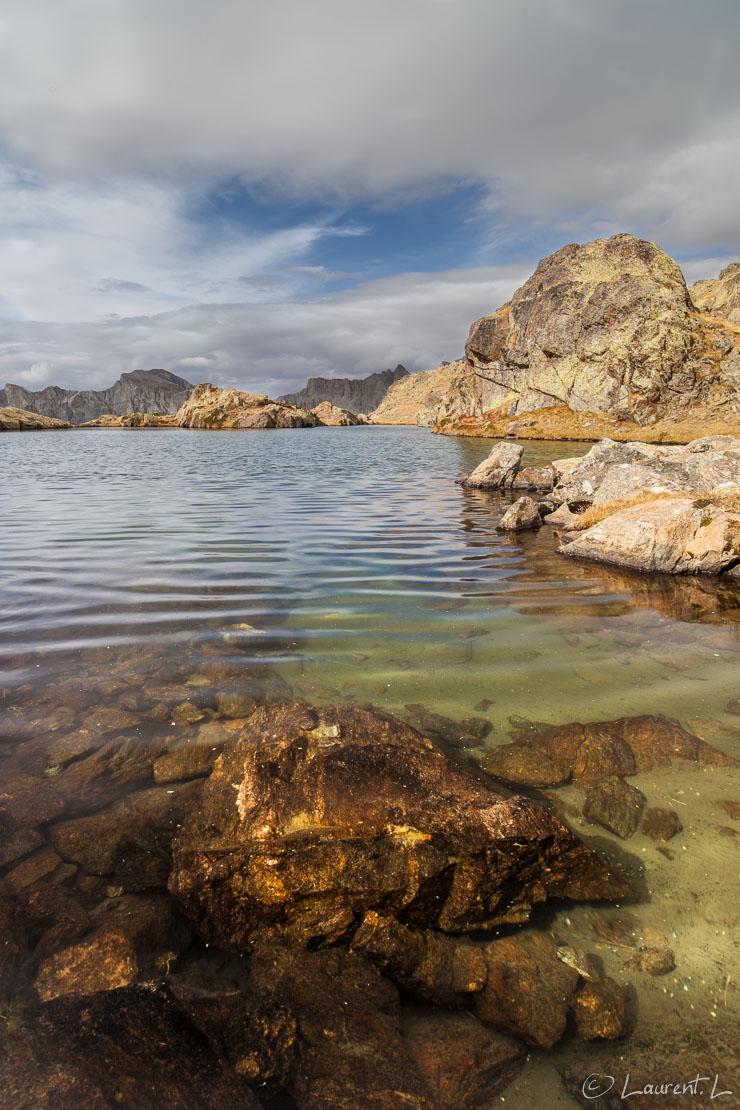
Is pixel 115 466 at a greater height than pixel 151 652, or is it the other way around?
pixel 115 466

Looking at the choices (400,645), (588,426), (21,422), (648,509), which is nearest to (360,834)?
(400,645)

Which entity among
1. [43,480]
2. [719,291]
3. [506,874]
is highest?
[719,291]

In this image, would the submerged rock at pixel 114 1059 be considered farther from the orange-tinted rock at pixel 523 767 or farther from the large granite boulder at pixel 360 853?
the orange-tinted rock at pixel 523 767

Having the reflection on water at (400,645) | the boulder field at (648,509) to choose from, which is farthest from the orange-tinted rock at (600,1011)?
the boulder field at (648,509)

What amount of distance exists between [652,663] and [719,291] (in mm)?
204031

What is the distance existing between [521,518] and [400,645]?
1164 centimetres

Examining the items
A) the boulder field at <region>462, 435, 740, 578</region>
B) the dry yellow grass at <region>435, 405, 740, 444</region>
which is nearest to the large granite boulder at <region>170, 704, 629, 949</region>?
the boulder field at <region>462, 435, 740, 578</region>

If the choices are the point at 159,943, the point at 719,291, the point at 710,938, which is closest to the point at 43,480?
the point at 159,943

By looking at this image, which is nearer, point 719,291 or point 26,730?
point 26,730

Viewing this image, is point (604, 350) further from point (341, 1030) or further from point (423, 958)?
point (341, 1030)

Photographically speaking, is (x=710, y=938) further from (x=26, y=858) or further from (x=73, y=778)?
(x=73, y=778)

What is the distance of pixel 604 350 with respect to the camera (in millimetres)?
85375

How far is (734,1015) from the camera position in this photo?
3.12m

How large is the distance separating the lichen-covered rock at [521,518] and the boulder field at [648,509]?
4 centimetres
